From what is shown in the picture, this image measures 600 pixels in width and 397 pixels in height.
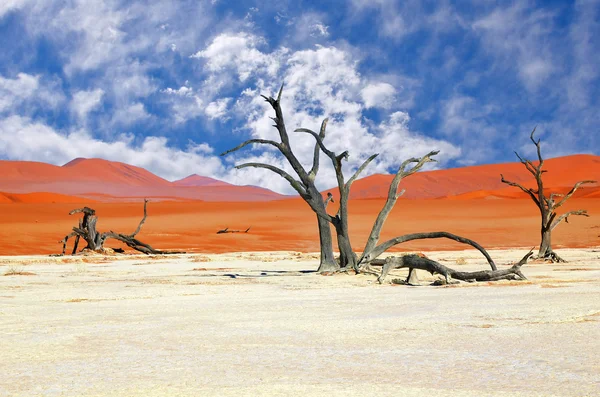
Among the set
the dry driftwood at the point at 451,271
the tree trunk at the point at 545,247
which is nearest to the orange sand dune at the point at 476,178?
the tree trunk at the point at 545,247

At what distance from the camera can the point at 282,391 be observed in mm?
3646

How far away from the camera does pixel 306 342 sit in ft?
17.3

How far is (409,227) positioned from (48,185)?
406 ft

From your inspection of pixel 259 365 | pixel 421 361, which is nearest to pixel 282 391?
pixel 259 365

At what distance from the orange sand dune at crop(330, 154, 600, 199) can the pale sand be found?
8670cm

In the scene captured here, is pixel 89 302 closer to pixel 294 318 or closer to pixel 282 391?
pixel 294 318

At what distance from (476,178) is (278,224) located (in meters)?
68.4

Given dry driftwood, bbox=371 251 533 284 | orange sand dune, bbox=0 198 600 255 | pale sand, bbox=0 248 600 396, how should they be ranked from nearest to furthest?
pale sand, bbox=0 248 600 396 → dry driftwood, bbox=371 251 533 284 → orange sand dune, bbox=0 198 600 255

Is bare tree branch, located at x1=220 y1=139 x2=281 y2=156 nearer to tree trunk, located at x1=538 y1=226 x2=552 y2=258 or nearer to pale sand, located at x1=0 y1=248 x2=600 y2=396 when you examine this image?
pale sand, located at x1=0 y1=248 x2=600 y2=396

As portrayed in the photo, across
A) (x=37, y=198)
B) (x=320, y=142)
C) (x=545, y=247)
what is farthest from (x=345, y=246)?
(x=37, y=198)

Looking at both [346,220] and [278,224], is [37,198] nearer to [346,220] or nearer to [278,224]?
[278,224]

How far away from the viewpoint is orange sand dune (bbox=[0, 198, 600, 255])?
30.6m

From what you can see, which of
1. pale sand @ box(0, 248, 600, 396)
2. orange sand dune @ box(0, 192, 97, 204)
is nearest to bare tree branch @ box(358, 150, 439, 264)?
pale sand @ box(0, 248, 600, 396)

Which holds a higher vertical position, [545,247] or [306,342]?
[545,247]
